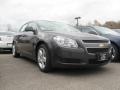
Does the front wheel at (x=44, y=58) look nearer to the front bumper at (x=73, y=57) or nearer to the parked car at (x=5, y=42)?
the front bumper at (x=73, y=57)

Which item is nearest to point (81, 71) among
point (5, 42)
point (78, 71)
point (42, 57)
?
point (78, 71)

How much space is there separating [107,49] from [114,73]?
64 centimetres

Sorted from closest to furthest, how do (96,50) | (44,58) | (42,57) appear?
(96,50) < (44,58) < (42,57)

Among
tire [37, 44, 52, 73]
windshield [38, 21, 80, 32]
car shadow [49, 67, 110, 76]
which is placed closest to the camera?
tire [37, 44, 52, 73]

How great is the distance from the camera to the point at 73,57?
5113mm

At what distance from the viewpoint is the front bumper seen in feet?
16.7

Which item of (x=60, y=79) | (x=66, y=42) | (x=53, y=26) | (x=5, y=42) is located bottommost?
(x=60, y=79)

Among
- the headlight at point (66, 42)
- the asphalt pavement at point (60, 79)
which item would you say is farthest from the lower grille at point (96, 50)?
the asphalt pavement at point (60, 79)

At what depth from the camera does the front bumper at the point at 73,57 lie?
510 centimetres

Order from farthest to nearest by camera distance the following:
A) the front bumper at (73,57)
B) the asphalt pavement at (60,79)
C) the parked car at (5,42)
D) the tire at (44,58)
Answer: the parked car at (5,42) → the tire at (44,58) → the front bumper at (73,57) → the asphalt pavement at (60,79)

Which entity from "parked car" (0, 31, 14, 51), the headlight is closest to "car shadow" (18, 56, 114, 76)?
the headlight

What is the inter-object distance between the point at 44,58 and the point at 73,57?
88 cm

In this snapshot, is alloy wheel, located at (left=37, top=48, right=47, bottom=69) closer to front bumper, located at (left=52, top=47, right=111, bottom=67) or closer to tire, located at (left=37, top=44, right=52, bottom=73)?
tire, located at (left=37, top=44, right=52, bottom=73)

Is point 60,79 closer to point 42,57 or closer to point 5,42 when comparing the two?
point 42,57
